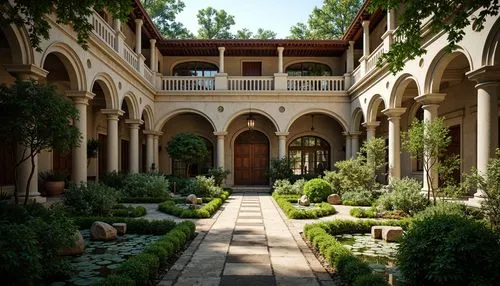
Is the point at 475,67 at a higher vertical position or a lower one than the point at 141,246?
higher

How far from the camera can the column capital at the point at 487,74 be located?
8305mm

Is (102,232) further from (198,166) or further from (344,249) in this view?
(198,166)

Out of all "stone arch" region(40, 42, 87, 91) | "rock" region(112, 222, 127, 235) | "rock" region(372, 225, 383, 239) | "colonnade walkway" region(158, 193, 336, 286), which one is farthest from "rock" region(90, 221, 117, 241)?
"rock" region(372, 225, 383, 239)

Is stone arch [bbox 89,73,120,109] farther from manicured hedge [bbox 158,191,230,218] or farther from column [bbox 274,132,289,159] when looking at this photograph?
column [bbox 274,132,289,159]

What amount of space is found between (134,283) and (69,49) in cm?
832

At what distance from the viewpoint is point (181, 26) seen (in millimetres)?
32344

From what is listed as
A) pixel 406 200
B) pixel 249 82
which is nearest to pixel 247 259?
pixel 406 200

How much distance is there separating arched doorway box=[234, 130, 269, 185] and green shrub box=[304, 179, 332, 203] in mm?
9451

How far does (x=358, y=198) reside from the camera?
43.9 feet

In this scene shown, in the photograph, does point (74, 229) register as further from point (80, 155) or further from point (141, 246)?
point (80, 155)

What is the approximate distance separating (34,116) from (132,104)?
10.2 metres

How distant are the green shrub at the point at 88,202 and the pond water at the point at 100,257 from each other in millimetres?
1749

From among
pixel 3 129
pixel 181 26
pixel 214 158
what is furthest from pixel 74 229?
pixel 181 26

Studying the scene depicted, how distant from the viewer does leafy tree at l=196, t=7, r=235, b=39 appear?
3311 centimetres
